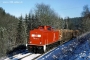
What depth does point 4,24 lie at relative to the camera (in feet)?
228

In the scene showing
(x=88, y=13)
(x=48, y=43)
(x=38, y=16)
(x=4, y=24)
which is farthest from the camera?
(x=88, y=13)

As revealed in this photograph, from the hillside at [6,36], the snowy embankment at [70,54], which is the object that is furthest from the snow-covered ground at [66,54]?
the hillside at [6,36]

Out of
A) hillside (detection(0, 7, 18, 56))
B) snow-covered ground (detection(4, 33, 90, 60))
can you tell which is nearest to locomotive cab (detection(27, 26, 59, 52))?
snow-covered ground (detection(4, 33, 90, 60))

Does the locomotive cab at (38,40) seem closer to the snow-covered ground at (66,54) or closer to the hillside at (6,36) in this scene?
the snow-covered ground at (66,54)

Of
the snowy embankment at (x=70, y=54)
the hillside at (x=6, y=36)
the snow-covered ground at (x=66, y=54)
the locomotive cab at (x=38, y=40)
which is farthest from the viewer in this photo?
the hillside at (x=6, y=36)

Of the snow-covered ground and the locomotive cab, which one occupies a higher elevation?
the locomotive cab

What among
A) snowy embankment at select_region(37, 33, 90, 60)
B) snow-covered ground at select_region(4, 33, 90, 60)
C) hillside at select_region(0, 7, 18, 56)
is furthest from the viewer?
hillside at select_region(0, 7, 18, 56)

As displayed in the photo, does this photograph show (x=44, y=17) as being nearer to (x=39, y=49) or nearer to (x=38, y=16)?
(x=38, y=16)

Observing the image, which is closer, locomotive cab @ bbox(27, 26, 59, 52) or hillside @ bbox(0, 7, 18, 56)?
locomotive cab @ bbox(27, 26, 59, 52)

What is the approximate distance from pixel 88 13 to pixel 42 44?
10287 centimetres

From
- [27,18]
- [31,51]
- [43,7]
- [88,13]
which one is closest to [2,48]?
[31,51]

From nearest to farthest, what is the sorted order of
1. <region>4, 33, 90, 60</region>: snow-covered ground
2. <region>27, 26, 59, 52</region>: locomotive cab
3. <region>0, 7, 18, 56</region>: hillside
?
<region>4, 33, 90, 60</region>: snow-covered ground
<region>27, 26, 59, 52</region>: locomotive cab
<region>0, 7, 18, 56</region>: hillside

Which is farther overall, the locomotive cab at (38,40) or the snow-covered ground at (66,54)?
the locomotive cab at (38,40)

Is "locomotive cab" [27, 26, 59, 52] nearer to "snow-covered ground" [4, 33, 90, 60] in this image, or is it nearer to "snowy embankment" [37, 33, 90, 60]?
"snow-covered ground" [4, 33, 90, 60]
